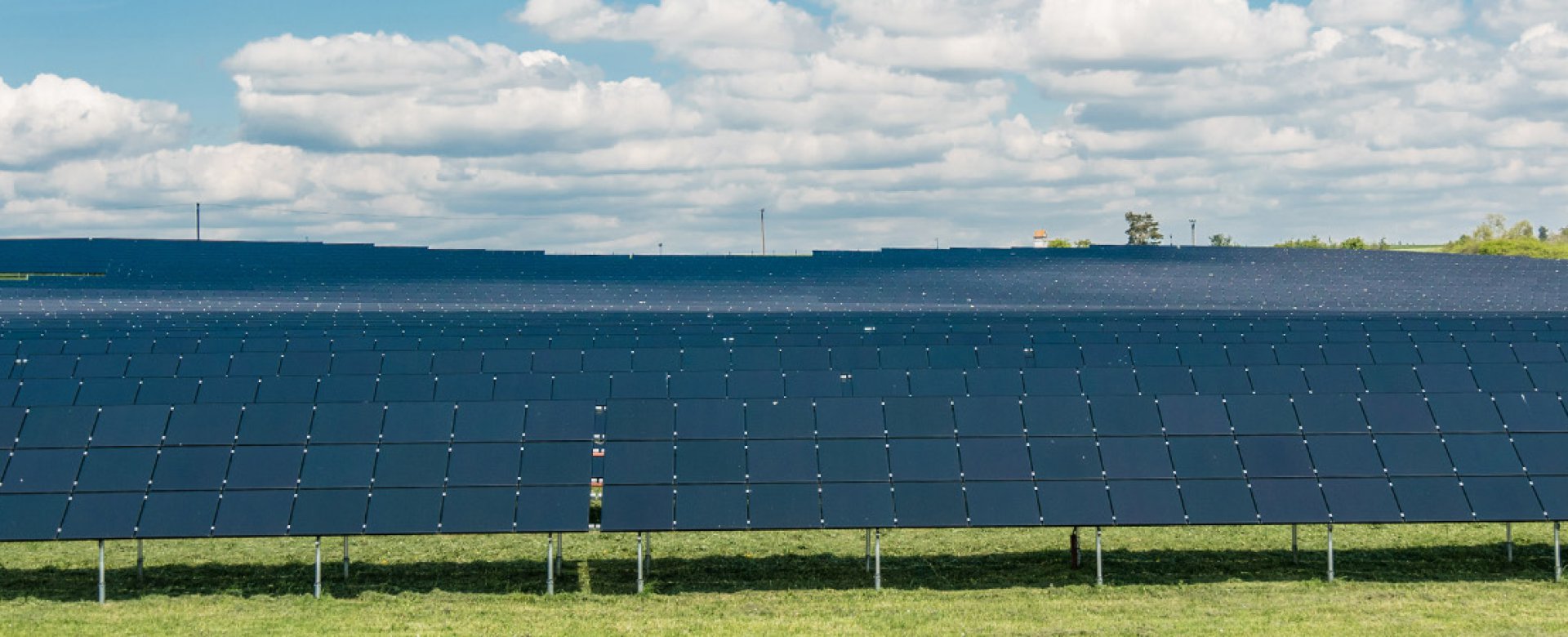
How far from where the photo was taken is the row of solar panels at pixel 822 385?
25078 millimetres

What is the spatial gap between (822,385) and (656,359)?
4020 millimetres

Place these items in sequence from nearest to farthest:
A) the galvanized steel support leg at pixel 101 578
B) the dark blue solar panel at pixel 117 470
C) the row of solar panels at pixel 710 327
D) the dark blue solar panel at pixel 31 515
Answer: the galvanized steel support leg at pixel 101 578 → the dark blue solar panel at pixel 31 515 → the dark blue solar panel at pixel 117 470 → the row of solar panels at pixel 710 327

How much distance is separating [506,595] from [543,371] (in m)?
6.57

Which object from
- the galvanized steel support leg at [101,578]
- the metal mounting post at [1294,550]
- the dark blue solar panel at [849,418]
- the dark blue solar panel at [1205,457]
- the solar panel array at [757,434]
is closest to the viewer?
the galvanized steel support leg at [101,578]

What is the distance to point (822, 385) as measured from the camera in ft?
83.8

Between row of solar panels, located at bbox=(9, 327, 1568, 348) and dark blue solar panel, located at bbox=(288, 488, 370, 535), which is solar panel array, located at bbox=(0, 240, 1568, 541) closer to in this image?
dark blue solar panel, located at bbox=(288, 488, 370, 535)

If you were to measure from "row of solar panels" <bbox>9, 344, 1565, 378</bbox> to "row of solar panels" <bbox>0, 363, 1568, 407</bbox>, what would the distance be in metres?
0.67

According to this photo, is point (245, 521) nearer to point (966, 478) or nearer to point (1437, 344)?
point (966, 478)

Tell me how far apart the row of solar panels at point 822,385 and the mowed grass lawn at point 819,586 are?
8.17ft

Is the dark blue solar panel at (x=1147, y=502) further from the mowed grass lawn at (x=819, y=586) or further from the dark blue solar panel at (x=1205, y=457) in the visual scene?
the mowed grass lawn at (x=819, y=586)

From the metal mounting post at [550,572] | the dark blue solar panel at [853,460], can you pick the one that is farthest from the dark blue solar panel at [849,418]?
the metal mounting post at [550,572]

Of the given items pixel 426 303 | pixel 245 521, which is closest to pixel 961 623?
pixel 245 521

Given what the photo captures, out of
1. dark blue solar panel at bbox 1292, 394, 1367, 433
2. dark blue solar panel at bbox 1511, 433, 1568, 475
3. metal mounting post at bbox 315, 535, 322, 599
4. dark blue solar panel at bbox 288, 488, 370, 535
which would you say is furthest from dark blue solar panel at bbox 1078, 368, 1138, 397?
metal mounting post at bbox 315, 535, 322, 599

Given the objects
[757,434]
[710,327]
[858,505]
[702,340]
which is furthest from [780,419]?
[710,327]
